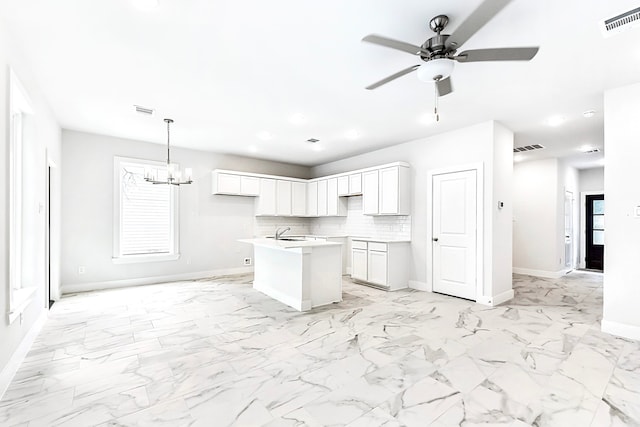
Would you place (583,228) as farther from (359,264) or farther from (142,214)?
(142,214)

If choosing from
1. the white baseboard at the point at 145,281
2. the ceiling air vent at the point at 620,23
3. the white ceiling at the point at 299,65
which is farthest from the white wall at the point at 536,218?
the white baseboard at the point at 145,281

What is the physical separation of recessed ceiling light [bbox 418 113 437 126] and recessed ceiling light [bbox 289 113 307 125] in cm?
Result: 173

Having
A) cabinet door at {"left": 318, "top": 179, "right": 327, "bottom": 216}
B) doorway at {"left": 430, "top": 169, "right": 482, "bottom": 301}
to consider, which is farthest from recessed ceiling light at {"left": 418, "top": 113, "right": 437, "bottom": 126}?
cabinet door at {"left": 318, "top": 179, "right": 327, "bottom": 216}

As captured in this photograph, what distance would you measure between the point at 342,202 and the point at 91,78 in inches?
197

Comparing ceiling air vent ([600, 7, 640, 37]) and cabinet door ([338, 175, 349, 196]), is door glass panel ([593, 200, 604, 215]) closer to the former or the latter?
cabinet door ([338, 175, 349, 196])

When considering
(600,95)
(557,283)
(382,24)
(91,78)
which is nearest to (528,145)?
(600,95)

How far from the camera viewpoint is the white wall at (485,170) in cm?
452

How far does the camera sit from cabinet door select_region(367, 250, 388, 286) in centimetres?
538

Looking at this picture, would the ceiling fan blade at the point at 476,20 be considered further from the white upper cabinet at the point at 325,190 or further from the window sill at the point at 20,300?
the window sill at the point at 20,300

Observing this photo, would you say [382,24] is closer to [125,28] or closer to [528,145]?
[125,28]

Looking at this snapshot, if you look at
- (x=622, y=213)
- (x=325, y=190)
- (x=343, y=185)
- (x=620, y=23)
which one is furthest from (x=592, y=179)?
(x=620, y=23)

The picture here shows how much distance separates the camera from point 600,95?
3.59 meters

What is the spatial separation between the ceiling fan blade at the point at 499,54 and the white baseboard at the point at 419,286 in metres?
3.98

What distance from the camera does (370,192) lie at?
20.0 ft
